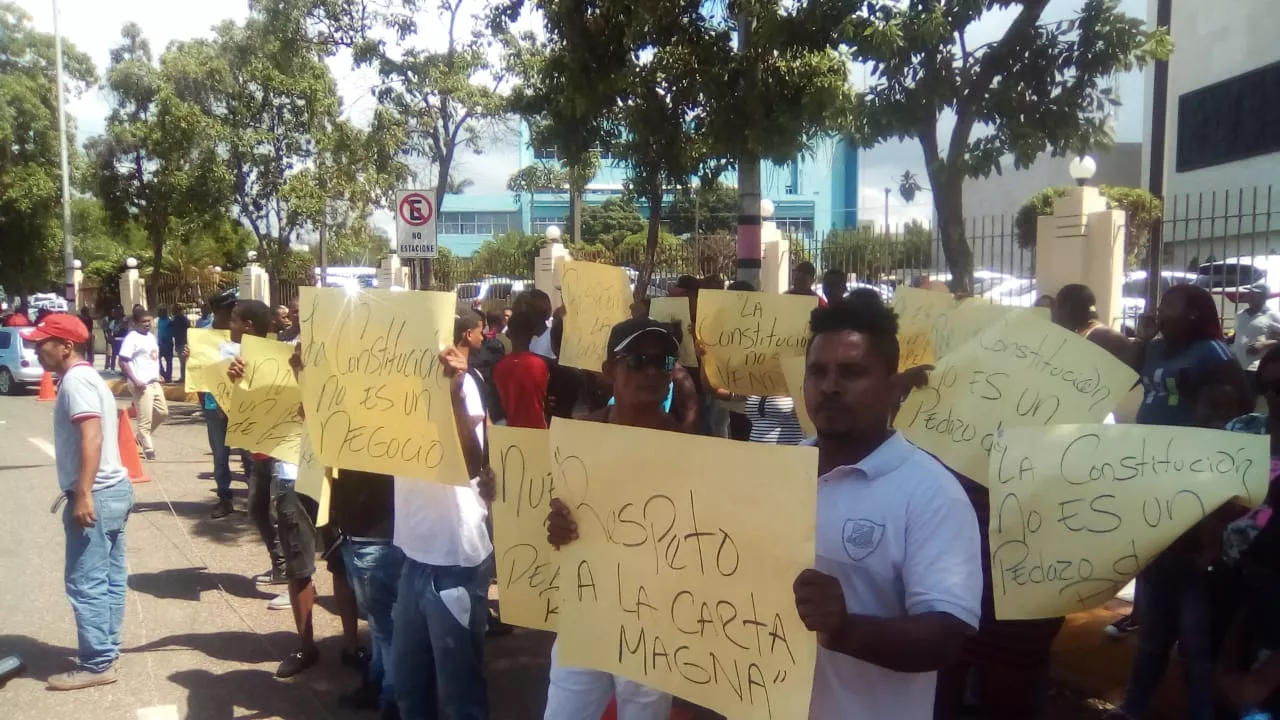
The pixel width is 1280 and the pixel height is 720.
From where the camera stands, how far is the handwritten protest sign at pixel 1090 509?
94.4 inches

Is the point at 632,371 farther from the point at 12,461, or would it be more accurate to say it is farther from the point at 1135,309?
the point at 12,461

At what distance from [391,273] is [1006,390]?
1567 cm

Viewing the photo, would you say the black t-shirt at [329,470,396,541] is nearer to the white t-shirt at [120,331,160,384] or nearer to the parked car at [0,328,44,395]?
the white t-shirt at [120,331,160,384]

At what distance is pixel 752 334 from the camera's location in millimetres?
4895

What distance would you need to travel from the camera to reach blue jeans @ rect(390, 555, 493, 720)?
336 cm

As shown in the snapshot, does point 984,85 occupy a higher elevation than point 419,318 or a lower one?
higher

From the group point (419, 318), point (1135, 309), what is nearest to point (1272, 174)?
point (1135, 309)

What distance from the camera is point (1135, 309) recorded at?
31.0 ft

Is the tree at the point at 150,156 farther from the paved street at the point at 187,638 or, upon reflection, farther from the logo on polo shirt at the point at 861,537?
the logo on polo shirt at the point at 861,537

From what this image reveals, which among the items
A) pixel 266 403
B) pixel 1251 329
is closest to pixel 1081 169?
pixel 1251 329

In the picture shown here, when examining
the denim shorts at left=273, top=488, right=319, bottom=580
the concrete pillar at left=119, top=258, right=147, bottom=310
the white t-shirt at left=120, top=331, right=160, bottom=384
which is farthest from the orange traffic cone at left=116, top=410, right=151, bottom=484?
the concrete pillar at left=119, top=258, right=147, bottom=310

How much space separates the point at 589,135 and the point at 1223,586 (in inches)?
246

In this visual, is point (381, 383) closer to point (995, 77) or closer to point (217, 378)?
point (217, 378)

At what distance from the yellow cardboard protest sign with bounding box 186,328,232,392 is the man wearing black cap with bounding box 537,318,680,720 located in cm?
307
